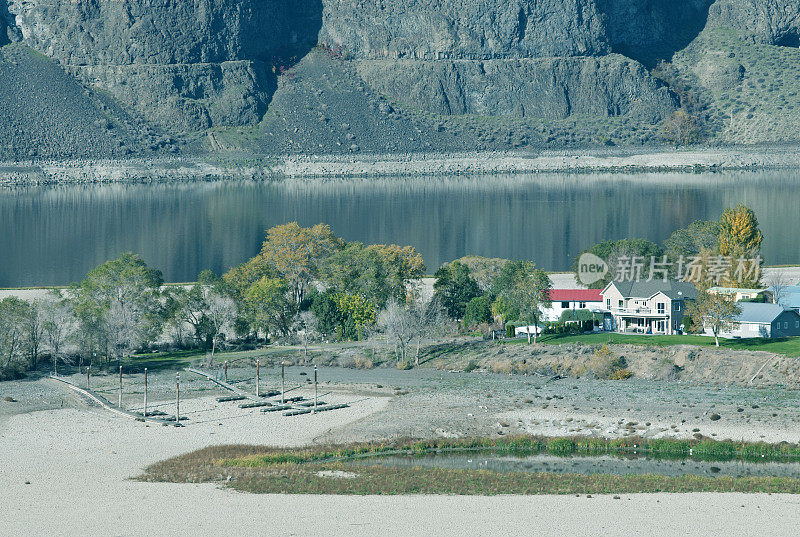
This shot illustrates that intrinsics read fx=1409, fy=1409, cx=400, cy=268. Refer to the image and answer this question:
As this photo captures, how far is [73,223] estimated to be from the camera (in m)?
198

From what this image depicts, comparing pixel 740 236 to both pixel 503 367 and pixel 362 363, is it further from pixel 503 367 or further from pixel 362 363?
pixel 362 363

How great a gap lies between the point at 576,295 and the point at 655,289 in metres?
6.17

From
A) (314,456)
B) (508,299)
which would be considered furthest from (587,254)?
(314,456)

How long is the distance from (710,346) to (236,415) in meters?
26.6

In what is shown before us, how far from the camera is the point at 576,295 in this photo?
89500 millimetres

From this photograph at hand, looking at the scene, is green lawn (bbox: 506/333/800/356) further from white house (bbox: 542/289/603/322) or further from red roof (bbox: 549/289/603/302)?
red roof (bbox: 549/289/603/302)

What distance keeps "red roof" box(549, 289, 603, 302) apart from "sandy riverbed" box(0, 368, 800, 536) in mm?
13674

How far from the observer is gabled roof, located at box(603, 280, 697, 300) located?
84.6 metres

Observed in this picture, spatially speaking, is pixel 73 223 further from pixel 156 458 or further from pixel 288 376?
pixel 156 458

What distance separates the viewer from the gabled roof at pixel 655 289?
84625mm

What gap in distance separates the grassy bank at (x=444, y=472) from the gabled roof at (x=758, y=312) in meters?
21.5

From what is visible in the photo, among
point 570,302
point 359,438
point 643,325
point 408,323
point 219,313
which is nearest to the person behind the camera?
point 359,438

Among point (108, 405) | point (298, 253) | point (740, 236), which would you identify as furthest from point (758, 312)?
point (108, 405)

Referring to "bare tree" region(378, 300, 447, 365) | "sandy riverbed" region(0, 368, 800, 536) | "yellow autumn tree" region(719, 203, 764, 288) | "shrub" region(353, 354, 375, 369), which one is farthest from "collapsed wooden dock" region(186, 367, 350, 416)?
"yellow autumn tree" region(719, 203, 764, 288)
